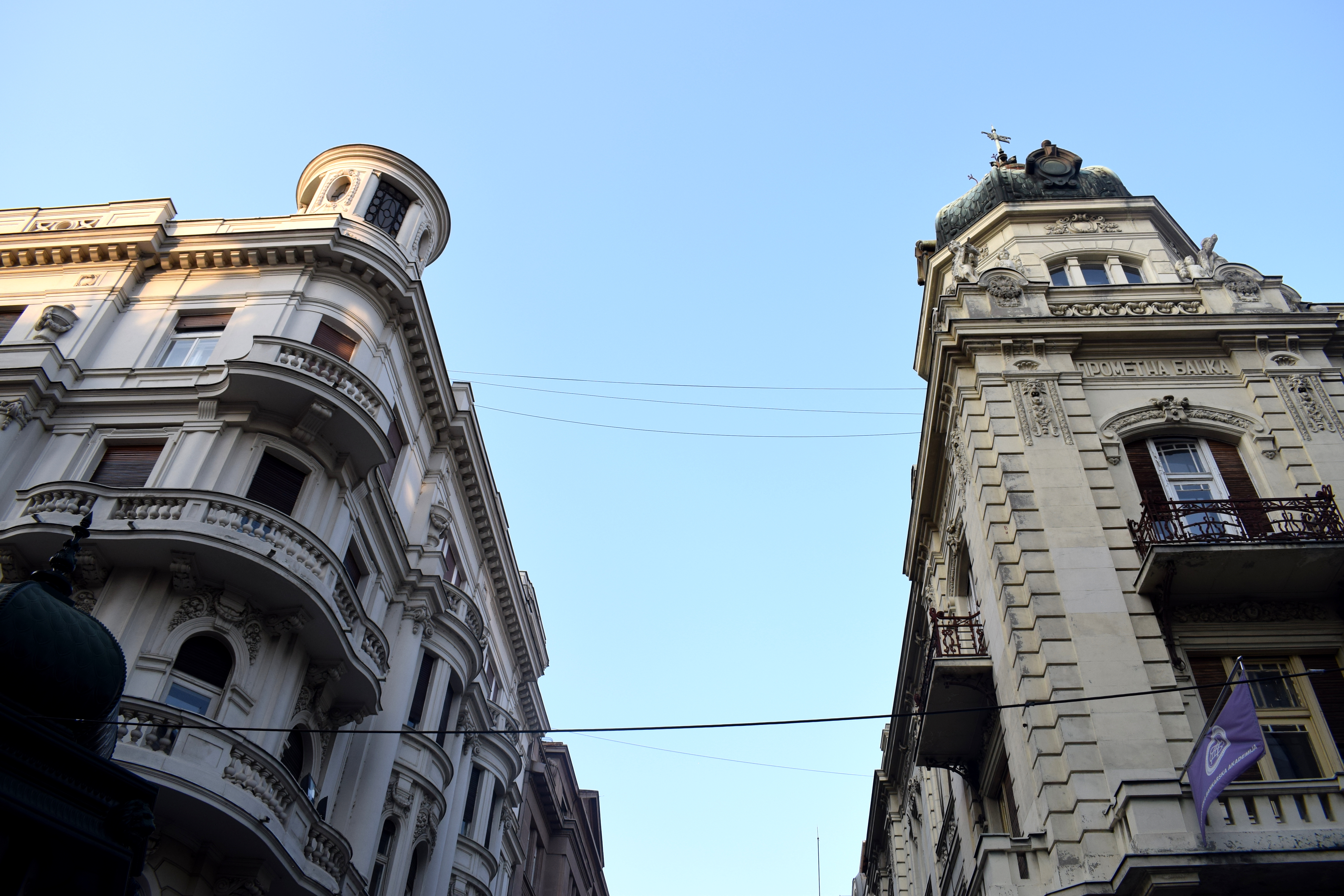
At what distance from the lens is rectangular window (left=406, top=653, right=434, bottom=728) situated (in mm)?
26250

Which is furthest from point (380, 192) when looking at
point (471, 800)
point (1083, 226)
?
point (1083, 226)

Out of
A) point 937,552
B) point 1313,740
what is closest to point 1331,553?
point 1313,740

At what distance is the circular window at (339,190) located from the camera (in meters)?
28.9

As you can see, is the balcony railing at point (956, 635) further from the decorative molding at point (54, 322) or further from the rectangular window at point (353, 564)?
the decorative molding at point (54, 322)

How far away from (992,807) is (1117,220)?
49.6 feet

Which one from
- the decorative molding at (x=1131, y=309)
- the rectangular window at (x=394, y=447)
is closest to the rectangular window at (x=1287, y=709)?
the decorative molding at (x=1131, y=309)

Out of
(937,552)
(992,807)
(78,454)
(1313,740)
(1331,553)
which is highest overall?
(937,552)

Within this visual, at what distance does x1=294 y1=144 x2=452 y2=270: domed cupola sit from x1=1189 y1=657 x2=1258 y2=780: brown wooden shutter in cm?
2182

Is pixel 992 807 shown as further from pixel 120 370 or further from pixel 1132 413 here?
pixel 120 370

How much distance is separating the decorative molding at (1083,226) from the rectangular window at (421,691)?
20392 millimetres

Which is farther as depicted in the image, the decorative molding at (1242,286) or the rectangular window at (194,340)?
the rectangular window at (194,340)

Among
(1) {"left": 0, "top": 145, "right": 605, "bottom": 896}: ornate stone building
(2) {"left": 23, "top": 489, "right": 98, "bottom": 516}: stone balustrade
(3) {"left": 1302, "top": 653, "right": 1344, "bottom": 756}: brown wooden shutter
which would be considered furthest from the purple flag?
(2) {"left": 23, "top": 489, "right": 98, "bottom": 516}: stone balustrade

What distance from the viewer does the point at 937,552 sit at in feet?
85.9

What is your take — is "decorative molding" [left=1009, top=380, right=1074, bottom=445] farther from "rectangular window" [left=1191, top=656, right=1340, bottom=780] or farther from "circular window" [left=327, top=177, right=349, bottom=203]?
"circular window" [left=327, top=177, right=349, bottom=203]
